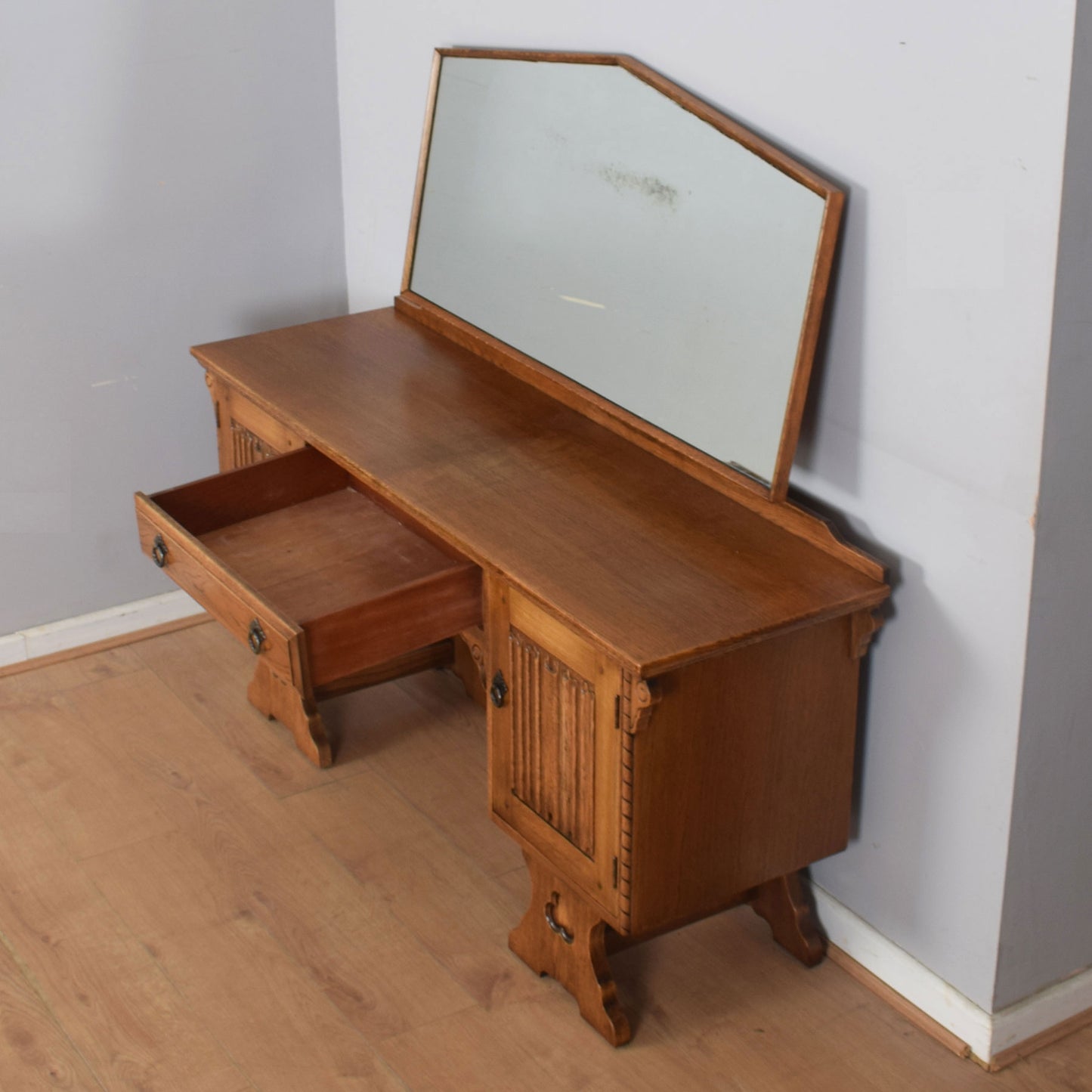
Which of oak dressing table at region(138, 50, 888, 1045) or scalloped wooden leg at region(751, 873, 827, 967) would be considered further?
scalloped wooden leg at region(751, 873, 827, 967)

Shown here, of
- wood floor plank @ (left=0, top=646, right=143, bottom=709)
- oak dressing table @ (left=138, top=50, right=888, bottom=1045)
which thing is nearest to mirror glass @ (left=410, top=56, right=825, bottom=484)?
oak dressing table @ (left=138, top=50, right=888, bottom=1045)

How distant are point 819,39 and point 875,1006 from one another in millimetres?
1263

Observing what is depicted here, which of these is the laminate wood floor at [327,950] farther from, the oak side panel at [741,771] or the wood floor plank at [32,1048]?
the oak side panel at [741,771]

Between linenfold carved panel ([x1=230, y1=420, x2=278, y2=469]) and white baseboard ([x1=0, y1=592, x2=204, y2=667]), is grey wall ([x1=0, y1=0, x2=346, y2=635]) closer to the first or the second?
white baseboard ([x1=0, y1=592, x2=204, y2=667])

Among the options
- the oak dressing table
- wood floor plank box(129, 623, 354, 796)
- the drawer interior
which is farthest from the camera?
wood floor plank box(129, 623, 354, 796)

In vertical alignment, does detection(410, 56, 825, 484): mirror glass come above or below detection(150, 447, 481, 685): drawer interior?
above

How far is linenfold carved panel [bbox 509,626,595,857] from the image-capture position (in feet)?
5.95

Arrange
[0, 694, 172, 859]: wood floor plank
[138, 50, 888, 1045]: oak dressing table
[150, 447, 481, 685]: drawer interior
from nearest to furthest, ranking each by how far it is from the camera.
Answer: [138, 50, 888, 1045]: oak dressing table → [150, 447, 481, 685]: drawer interior → [0, 694, 172, 859]: wood floor plank

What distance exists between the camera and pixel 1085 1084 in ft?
6.23

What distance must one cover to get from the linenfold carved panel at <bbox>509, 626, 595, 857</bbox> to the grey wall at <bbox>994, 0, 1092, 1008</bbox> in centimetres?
51

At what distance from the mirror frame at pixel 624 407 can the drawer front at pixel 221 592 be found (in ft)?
1.86

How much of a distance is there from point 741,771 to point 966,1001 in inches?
18.0

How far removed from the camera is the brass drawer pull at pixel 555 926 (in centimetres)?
200

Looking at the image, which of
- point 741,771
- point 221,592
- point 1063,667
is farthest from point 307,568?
point 1063,667
